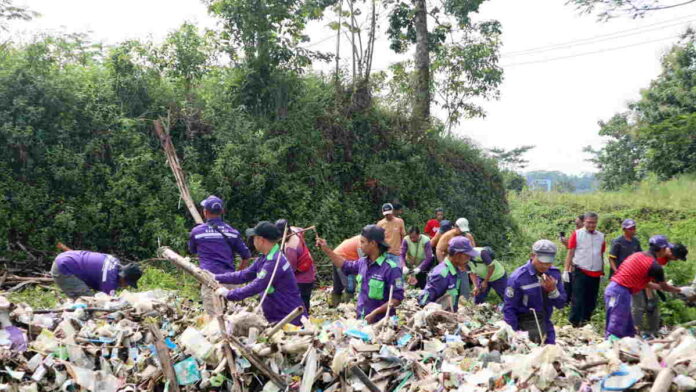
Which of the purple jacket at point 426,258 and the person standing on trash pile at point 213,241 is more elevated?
the person standing on trash pile at point 213,241

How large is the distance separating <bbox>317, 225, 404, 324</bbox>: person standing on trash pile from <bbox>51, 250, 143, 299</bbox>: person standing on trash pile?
2266mm

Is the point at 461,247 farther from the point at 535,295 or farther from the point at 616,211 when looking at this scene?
the point at 616,211

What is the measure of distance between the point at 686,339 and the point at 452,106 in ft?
54.5

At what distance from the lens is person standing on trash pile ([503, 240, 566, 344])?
4906 millimetres

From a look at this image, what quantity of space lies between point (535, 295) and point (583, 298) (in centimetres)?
401

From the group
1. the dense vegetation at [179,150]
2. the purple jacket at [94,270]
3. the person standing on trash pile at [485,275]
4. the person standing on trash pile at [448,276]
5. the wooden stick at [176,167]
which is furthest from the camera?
the wooden stick at [176,167]

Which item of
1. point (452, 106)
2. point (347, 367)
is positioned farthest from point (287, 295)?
point (452, 106)

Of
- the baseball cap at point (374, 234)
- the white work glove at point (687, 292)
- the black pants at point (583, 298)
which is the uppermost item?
the baseball cap at point (374, 234)

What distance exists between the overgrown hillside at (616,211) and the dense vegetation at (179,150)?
426 cm

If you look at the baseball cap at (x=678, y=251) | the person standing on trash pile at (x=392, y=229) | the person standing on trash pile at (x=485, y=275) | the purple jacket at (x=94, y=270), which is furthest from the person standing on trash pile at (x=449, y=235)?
the purple jacket at (x=94, y=270)

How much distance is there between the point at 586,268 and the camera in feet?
27.3

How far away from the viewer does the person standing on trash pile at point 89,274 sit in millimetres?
5508

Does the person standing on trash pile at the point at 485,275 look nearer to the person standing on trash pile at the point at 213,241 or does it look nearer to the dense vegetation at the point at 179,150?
the person standing on trash pile at the point at 213,241

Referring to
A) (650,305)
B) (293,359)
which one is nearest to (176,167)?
(293,359)
